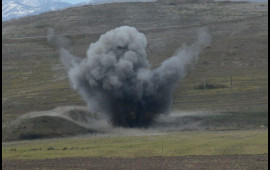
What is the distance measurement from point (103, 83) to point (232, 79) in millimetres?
49338

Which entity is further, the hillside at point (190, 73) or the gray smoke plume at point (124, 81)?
the hillside at point (190, 73)

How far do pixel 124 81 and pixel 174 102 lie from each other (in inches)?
1009

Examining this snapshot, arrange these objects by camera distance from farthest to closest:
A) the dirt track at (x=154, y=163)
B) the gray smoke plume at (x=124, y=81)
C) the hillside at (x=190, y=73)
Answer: the hillside at (x=190, y=73) < the gray smoke plume at (x=124, y=81) < the dirt track at (x=154, y=163)

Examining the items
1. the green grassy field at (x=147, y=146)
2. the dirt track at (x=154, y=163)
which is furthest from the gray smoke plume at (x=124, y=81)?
the dirt track at (x=154, y=163)

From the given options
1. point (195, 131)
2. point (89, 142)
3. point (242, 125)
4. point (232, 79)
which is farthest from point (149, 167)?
point (232, 79)

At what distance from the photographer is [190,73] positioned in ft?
442

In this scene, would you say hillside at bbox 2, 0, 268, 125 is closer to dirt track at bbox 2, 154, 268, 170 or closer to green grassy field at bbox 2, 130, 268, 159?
green grassy field at bbox 2, 130, 268, 159

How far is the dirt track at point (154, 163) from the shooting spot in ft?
180

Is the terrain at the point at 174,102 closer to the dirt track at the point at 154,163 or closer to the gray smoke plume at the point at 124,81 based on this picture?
the dirt track at the point at 154,163

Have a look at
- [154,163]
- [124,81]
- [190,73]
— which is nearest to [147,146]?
[154,163]

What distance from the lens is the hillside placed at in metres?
110

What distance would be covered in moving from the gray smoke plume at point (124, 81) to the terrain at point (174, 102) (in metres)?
3.18

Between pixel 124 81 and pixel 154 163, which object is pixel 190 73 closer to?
pixel 124 81

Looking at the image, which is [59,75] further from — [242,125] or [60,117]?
[242,125]
